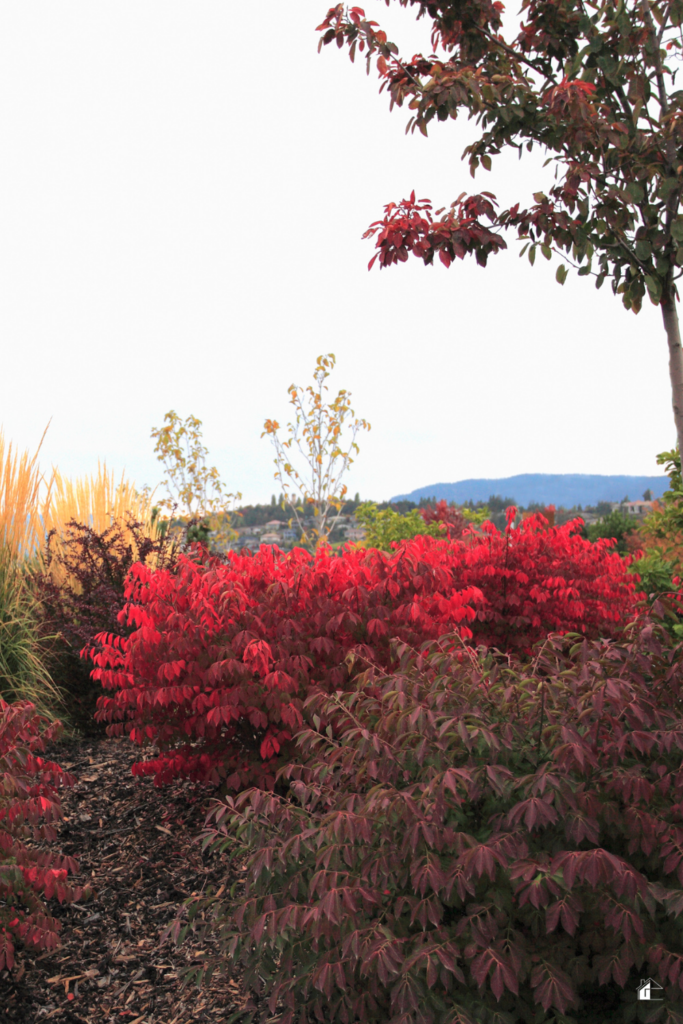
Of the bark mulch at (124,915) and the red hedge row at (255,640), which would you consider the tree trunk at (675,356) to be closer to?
the red hedge row at (255,640)

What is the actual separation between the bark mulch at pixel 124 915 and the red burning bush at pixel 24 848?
0.25 meters

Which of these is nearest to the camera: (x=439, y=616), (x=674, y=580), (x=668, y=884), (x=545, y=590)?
Result: (x=668, y=884)

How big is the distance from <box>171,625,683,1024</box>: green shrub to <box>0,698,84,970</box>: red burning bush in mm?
807

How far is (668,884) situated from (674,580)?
11.8 feet

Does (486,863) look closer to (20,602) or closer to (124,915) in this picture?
(124,915)

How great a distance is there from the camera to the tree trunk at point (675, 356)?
3.90m

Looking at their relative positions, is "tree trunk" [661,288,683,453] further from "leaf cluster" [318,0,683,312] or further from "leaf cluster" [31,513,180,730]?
"leaf cluster" [31,513,180,730]

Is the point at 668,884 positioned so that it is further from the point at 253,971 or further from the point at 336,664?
the point at 336,664

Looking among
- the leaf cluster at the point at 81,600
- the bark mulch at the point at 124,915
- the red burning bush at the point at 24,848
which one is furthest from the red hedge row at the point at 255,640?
the leaf cluster at the point at 81,600

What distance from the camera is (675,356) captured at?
394 cm

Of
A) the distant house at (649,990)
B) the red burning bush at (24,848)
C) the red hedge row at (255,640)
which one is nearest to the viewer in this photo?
the distant house at (649,990)

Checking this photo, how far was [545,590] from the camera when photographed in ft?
19.8

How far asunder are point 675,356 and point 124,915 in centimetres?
419

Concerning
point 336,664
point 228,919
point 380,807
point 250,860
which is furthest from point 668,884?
point 336,664
